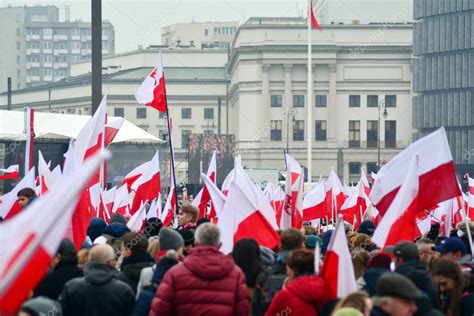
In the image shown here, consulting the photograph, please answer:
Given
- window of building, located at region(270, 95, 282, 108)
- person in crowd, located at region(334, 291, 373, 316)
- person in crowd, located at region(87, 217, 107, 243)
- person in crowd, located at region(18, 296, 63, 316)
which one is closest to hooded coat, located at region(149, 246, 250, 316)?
person in crowd, located at region(18, 296, 63, 316)

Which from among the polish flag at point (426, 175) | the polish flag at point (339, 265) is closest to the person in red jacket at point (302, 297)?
the polish flag at point (339, 265)

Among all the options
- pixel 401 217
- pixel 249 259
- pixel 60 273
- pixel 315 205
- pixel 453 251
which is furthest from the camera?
pixel 315 205

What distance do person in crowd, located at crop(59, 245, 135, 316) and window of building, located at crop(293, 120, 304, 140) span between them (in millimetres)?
102102

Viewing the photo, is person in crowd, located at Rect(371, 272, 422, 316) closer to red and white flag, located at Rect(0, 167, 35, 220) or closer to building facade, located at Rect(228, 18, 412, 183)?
red and white flag, located at Rect(0, 167, 35, 220)

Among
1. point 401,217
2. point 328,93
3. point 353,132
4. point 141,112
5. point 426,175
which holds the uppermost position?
point 328,93

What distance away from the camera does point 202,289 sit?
8.98 m

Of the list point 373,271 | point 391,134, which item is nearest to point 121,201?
point 373,271

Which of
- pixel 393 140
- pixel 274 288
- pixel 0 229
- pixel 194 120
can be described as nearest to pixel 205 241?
pixel 274 288

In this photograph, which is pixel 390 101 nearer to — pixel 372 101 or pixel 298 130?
pixel 372 101

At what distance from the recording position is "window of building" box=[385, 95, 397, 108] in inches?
4377

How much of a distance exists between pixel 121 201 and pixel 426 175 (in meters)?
10.7

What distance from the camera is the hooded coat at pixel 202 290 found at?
29.3 ft

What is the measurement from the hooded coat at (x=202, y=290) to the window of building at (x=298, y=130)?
336ft

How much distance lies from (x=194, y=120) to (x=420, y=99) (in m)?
41.5
